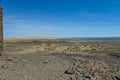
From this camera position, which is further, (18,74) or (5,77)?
(18,74)

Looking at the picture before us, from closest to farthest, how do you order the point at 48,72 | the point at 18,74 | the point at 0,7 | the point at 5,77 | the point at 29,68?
the point at 5,77 < the point at 18,74 < the point at 48,72 < the point at 29,68 < the point at 0,7

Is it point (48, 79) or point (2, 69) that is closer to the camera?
point (48, 79)

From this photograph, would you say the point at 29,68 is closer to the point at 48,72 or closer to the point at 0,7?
the point at 48,72

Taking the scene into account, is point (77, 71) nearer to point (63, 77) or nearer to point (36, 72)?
point (63, 77)

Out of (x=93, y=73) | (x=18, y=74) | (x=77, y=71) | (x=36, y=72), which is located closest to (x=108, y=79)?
(x=93, y=73)

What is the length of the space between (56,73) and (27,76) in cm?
Answer: 218

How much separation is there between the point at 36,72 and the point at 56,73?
55.1 inches

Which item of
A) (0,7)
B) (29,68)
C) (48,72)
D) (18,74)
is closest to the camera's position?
(18,74)

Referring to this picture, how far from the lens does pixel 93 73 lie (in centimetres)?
1545

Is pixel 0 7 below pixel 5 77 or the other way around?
the other way around

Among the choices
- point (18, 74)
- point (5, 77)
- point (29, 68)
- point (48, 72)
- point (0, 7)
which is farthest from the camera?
point (0, 7)

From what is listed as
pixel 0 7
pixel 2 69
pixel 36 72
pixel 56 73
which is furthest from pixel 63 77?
pixel 0 7

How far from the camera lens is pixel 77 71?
1581 centimetres

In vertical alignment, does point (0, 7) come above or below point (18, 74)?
above
